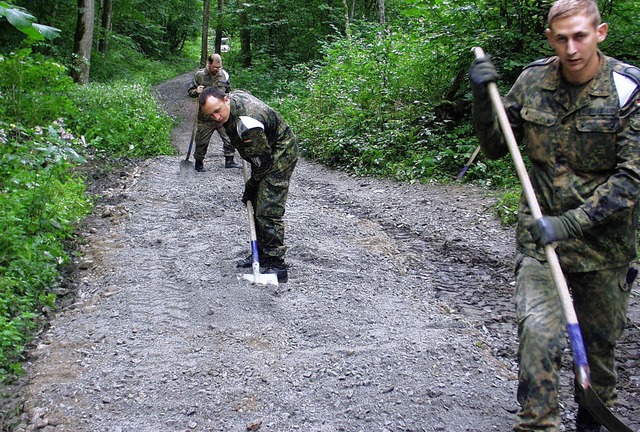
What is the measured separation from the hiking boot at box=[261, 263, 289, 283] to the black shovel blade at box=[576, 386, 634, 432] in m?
3.27

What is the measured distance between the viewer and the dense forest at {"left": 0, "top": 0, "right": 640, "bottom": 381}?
5.18 metres

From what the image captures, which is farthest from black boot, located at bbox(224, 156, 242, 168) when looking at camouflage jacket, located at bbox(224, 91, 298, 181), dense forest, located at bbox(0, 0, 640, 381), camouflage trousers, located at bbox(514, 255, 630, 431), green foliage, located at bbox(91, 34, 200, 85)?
green foliage, located at bbox(91, 34, 200, 85)

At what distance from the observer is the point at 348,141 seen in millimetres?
10914

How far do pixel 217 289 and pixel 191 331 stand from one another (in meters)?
0.75

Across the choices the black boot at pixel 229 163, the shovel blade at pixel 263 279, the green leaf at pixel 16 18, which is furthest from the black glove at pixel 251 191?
the black boot at pixel 229 163

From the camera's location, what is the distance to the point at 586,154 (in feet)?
8.21

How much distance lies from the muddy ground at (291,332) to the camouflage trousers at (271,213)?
1.12 feet

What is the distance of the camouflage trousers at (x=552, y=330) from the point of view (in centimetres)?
236

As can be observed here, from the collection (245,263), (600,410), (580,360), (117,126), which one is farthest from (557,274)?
(117,126)

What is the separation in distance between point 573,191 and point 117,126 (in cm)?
1050

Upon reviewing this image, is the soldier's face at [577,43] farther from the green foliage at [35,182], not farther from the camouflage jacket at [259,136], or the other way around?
the green foliage at [35,182]

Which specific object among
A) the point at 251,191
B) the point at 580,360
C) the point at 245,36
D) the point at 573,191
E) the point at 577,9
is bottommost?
the point at 251,191

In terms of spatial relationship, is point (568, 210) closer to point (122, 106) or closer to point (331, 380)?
point (331, 380)

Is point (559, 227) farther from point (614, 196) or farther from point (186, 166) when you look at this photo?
point (186, 166)
